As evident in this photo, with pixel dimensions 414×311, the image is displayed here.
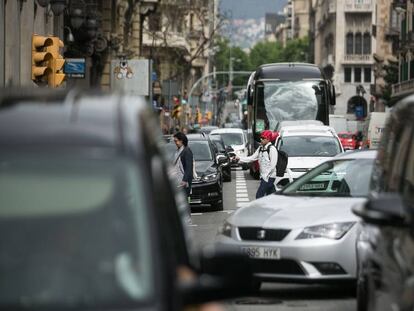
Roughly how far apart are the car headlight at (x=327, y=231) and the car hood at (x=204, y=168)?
16.5 m

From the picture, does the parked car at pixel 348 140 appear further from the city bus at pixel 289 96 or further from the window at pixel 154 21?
the city bus at pixel 289 96

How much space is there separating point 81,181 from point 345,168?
9.52 meters

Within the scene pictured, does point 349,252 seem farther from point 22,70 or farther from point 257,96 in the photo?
point 257,96

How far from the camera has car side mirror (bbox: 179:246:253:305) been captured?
5551 mm

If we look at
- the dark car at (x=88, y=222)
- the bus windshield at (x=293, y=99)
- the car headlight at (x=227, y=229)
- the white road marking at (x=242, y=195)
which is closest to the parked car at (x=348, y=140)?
the bus windshield at (x=293, y=99)

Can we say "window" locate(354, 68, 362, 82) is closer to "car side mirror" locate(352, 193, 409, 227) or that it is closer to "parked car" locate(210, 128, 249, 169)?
"parked car" locate(210, 128, 249, 169)

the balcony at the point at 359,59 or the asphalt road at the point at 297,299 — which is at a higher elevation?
the balcony at the point at 359,59

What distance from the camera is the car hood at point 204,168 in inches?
1170

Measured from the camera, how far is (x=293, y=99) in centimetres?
4550

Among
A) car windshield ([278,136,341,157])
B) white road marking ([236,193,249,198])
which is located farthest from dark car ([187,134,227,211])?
white road marking ([236,193,249,198])

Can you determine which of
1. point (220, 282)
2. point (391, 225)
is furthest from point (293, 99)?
point (220, 282)

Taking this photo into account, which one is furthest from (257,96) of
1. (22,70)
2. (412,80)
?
(412,80)

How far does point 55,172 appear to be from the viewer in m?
5.68

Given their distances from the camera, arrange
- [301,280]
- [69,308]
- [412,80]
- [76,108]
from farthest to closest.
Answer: [412,80], [301,280], [76,108], [69,308]
